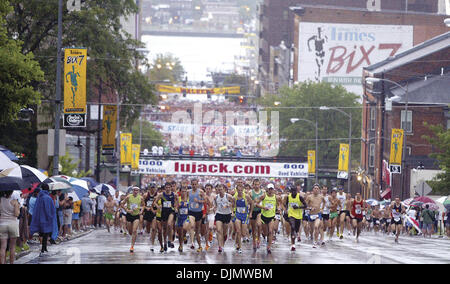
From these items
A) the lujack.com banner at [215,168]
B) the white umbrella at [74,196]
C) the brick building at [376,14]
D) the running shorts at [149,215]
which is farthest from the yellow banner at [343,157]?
the brick building at [376,14]

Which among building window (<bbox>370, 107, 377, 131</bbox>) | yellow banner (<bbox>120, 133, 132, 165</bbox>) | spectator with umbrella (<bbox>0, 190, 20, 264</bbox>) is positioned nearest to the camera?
spectator with umbrella (<bbox>0, 190, 20, 264</bbox>)

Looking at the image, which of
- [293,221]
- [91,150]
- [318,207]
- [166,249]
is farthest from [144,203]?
[91,150]

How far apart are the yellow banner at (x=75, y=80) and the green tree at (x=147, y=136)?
63529 millimetres

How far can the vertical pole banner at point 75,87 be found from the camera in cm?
3581

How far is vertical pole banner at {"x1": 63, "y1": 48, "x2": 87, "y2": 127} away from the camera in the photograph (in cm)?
3581

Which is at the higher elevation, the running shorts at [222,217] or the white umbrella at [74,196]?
the running shorts at [222,217]

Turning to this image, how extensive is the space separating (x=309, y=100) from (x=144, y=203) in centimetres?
6844

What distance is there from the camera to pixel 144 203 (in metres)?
25.4

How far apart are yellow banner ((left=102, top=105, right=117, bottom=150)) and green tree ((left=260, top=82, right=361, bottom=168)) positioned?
37539 millimetres

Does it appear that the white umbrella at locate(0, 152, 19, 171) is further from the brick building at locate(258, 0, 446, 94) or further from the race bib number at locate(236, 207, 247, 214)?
the brick building at locate(258, 0, 446, 94)

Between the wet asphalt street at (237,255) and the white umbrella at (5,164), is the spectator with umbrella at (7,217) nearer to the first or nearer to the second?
the wet asphalt street at (237,255)

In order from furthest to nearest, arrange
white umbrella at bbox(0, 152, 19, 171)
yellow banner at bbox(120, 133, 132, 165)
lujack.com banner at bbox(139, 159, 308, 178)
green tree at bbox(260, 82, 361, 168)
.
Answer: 1. green tree at bbox(260, 82, 361, 168)
2. lujack.com banner at bbox(139, 159, 308, 178)
3. yellow banner at bbox(120, 133, 132, 165)
4. white umbrella at bbox(0, 152, 19, 171)

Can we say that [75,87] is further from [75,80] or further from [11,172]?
[11,172]

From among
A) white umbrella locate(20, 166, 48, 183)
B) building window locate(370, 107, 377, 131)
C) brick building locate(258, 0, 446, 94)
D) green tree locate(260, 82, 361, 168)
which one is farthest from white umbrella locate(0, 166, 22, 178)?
brick building locate(258, 0, 446, 94)
